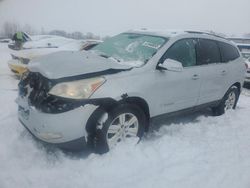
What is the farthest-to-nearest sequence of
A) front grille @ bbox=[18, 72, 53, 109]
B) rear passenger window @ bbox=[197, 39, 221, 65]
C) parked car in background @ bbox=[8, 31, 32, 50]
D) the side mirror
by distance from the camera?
parked car in background @ bbox=[8, 31, 32, 50]
rear passenger window @ bbox=[197, 39, 221, 65]
the side mirror
front grille @ bbox=[18, 72, 53, 109]

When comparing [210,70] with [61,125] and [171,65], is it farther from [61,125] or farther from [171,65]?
[61,125]

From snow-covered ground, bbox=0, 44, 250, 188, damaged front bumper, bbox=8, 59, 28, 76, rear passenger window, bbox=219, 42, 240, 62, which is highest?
rear passenger window, bbox=219, 42, 240, 62

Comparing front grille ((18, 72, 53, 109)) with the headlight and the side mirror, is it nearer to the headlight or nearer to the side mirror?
the headlight

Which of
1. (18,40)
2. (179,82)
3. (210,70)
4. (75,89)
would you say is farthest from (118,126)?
(18,40)

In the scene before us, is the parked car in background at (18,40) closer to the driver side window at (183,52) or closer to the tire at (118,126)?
the driver side window at (183,52)

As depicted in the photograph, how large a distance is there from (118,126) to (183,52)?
5.66ft

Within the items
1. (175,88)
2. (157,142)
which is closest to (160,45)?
(175,88)

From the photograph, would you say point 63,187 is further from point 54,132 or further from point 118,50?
point 118,50

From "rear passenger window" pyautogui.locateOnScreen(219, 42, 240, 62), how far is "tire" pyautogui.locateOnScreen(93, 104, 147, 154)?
2.44 m

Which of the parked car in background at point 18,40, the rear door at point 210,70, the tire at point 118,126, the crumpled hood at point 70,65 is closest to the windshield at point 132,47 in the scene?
the crumpled hood at point 70,65

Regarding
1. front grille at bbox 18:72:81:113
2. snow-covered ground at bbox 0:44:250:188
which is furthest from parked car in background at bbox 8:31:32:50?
front grille at bbox 18:72:81:113

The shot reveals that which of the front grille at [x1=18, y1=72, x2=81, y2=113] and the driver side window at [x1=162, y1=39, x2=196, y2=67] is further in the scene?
the driver side window at [x1=162, y1=39, x2=196, y2=67]

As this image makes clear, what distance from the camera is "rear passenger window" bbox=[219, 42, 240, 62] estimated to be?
18.5ft

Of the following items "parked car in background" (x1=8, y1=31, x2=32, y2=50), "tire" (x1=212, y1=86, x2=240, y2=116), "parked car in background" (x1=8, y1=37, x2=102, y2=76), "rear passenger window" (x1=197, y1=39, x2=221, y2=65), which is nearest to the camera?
"rear passenger window" (x1=197, y1=39, x2=221, y2=65)
